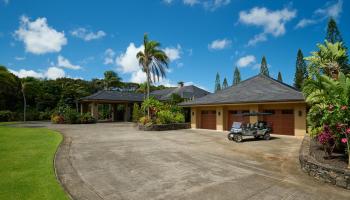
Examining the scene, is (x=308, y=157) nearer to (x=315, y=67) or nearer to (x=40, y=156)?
(x=315, y=67)

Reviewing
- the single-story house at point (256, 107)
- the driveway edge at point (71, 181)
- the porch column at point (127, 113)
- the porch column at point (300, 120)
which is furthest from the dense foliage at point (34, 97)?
the porch column at point (300, 120)

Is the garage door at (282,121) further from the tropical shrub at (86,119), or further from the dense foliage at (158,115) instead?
the tropical shrub at (86,119)

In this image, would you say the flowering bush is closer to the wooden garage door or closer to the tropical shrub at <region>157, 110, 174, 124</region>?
the tropical shrub at <region>157, 110, 174, 124</region>

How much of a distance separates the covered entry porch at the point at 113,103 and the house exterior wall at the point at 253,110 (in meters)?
14.1

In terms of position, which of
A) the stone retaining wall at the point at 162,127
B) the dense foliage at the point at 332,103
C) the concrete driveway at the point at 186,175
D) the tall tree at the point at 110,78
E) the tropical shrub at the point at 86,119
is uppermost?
the tall tree at the point at 110,78

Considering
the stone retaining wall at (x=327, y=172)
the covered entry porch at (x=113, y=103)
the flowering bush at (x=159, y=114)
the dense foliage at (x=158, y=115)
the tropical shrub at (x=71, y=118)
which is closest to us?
the stone retaining wall at (x=327, y=172)

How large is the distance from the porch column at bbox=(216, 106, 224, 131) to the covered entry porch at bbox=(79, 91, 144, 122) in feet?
56.4

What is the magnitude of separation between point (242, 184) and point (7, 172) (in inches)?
292

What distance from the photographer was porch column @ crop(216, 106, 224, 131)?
22.3 m

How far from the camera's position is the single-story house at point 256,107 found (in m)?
17.2

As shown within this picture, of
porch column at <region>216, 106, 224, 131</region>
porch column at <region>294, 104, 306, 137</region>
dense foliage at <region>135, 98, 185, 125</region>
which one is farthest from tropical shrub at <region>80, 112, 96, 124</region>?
porch column at <region>294, 104, 306, 137</region>

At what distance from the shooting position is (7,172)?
23.9 feet

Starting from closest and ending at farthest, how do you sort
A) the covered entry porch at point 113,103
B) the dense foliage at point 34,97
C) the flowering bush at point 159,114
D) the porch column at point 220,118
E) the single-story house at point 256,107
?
1. the single-story house at point 256,107
2. the porch column at point 220,118
3. the flowering bush at point 159,114
4. the covered entry porch at point 113,103
5. the dense foliage at point 34,97

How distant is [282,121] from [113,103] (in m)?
25.3
